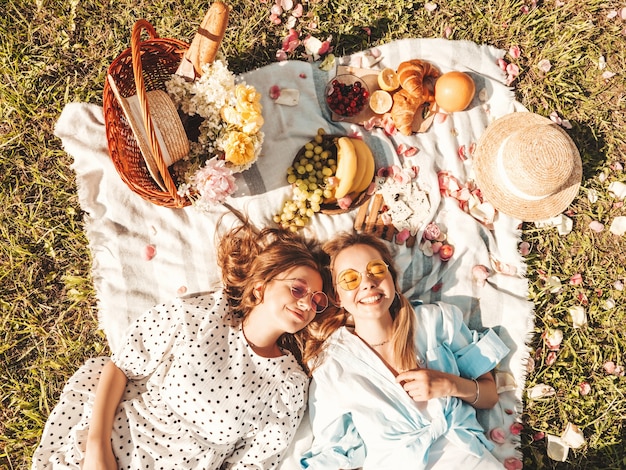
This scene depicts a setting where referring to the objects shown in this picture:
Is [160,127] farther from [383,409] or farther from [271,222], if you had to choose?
[383,409]

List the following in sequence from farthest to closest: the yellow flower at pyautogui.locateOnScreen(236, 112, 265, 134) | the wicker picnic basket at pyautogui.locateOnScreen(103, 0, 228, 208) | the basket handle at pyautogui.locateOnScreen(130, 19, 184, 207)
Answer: the yellow flower at pyautogui.locateOnScreen(236, 112, 265, 134), the wicker picnic basket at pyautogui.locateOnScreen(103, 0, 228, 208), the basket handle at pyautogui.locateOnScreen(130, 19, 184, 207)

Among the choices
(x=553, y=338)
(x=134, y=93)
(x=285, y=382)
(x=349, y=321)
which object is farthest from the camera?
(x=553, y=338)

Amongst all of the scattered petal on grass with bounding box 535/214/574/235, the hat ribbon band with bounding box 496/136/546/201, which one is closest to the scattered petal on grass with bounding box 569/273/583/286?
the scattered petal on grass with bounding box 535/214/574/235

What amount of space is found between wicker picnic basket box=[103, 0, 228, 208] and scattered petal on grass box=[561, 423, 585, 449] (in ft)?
12.8

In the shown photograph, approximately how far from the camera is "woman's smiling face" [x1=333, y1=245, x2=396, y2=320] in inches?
148

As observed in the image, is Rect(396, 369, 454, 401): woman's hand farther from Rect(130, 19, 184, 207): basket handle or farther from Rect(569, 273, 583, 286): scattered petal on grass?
Rect(130, 19, 184, 207): basket handle

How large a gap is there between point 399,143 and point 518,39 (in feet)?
5.10

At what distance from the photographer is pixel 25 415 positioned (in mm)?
4340

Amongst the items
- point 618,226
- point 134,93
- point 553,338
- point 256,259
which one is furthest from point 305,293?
point 618,226

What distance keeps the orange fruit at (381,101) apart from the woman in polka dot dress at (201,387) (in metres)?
1.44

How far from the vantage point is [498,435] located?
4.34m

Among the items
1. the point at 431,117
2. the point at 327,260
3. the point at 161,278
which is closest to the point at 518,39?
the point at 431,117

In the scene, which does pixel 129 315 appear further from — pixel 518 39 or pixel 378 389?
pixel 518 39

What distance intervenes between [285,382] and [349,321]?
768 millimetres
